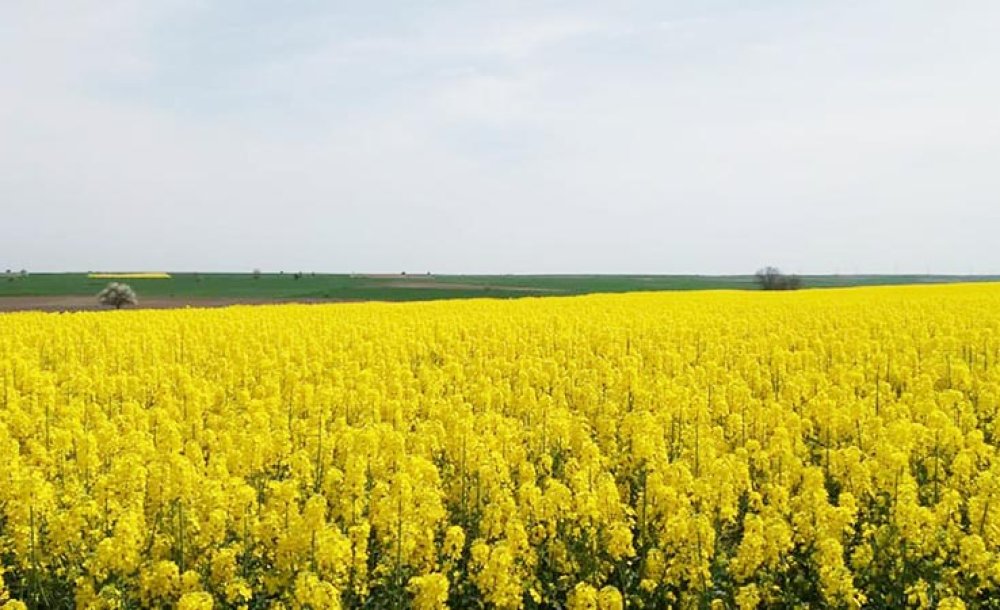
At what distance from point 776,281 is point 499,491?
8410cm

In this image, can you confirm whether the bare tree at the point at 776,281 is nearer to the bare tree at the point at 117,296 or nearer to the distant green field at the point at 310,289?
the distant green field at the point at 310,289

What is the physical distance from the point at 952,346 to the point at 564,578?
14.7m

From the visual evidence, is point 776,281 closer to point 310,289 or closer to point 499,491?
point 310,289

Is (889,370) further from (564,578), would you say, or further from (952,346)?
(564,578)

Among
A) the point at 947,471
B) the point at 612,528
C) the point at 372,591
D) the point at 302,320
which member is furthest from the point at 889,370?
the point at 302,320

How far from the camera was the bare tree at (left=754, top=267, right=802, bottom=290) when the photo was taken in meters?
85.5

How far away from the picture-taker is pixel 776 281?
85.9 metres

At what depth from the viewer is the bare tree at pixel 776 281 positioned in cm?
8550

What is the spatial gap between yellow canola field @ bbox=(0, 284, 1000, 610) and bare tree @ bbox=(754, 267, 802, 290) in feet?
241

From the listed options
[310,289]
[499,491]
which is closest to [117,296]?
[310,289]

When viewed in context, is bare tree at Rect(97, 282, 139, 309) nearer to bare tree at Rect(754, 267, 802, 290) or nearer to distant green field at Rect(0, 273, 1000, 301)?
distant green field at Rect(0, 273, 1000, 301)

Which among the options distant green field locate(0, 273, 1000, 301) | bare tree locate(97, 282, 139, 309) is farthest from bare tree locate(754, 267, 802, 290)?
bare tree locate(97, 282, 139, 309)

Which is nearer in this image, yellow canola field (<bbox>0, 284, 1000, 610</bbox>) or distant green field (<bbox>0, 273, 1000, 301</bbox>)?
yellow canola field (<bbox>0, 284, 1000, 610</bbox>)

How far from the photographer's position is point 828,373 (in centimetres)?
1509
